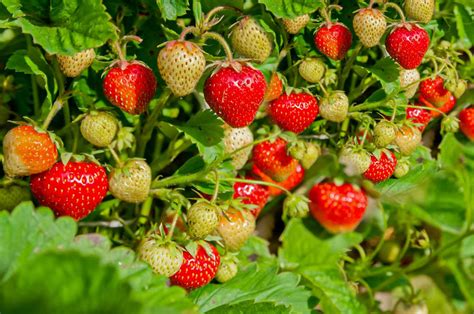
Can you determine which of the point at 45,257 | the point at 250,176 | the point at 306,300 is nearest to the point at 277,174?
the point at 250,176

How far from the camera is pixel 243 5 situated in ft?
4.19

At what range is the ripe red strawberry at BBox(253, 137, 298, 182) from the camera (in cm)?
141

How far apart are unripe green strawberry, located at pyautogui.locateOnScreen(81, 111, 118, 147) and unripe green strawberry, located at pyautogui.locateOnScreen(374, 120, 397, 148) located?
24.5 inches

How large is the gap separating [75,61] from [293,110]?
527 mm

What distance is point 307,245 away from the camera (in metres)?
1.66

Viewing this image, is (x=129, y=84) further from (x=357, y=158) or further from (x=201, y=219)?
(x=357, y=158)

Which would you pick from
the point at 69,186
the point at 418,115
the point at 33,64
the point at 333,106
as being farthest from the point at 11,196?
the point at 418,115

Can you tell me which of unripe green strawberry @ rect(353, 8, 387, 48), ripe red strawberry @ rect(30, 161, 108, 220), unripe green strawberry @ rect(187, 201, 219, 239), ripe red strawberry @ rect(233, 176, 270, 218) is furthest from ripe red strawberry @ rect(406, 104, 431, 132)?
ripe red strawberry @ rect(30, 161, 108, 220)

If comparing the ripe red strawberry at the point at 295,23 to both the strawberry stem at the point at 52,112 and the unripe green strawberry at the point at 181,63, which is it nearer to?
the unripe green strawberry at the point at 181,63

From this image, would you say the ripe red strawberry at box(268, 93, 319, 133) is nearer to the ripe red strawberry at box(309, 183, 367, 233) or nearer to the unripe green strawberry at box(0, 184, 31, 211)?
the ripe red strawberry at box(309, 183, 367, 233)

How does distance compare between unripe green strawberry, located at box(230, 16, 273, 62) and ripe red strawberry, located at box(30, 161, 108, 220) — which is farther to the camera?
unripe green strawberry, located at box(230, 16, 273, 62)

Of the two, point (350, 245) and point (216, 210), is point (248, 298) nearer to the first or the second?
point (216, 210)

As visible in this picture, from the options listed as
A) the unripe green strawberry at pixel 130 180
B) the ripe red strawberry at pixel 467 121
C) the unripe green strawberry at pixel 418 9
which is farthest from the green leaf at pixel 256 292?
the ripe red strawberry at pixel 467 121

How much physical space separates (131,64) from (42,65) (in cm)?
14
